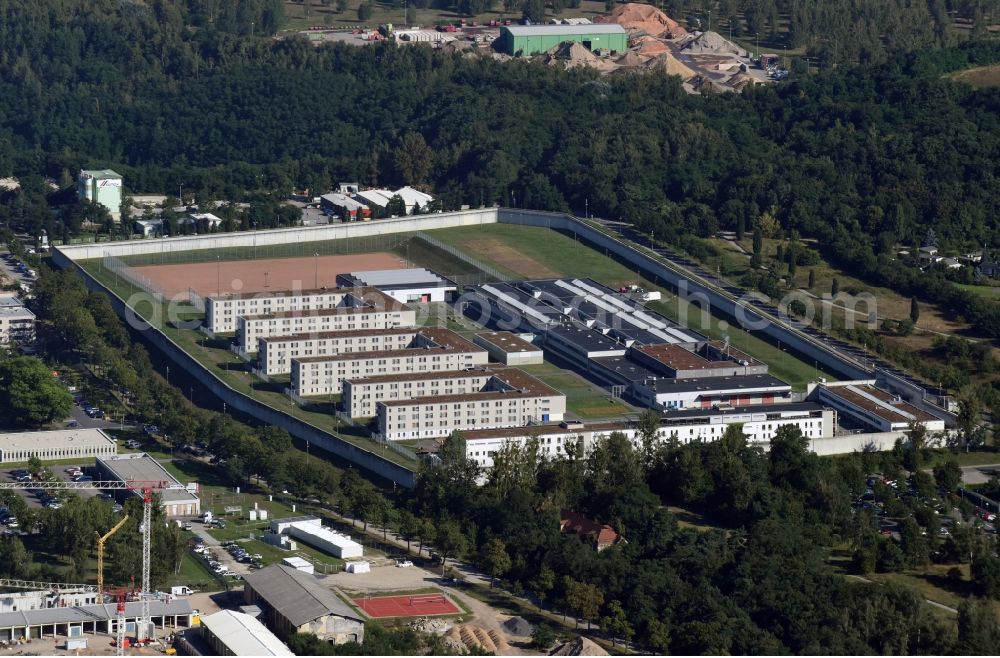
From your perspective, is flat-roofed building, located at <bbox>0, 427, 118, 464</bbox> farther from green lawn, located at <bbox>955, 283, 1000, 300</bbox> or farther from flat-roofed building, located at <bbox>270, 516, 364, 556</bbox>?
green lawn, located at <bbox>955, 283, 1000, 300</bbox>

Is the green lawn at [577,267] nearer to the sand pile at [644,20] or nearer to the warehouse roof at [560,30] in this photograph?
the warehouse roof at [560,30]

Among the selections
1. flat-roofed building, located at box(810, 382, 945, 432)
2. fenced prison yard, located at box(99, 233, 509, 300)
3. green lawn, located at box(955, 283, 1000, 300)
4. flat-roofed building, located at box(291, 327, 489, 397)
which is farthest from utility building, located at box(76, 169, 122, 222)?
flat-roofed building, located at box(810, 382, 945, 432)

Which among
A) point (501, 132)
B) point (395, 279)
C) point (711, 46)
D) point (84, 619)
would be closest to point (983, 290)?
point (395, 279)

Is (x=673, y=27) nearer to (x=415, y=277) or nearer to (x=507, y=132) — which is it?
(x=507, y=132)

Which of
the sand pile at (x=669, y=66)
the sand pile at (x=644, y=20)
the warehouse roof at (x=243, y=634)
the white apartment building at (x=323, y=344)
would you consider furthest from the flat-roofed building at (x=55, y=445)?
the sand pile at (x=644, y=20)

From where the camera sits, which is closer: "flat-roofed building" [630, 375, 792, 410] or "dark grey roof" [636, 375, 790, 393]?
"flat-roofed building" [630, 375, 792, 410]

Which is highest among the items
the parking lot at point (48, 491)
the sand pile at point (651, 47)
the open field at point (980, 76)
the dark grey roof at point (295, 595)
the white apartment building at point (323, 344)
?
the open field at point (980, 76)

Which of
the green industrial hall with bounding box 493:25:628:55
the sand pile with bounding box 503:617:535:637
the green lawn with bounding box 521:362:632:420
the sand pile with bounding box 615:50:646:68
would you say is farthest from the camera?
the green industrial hall with bounding box 493:25:628:55
